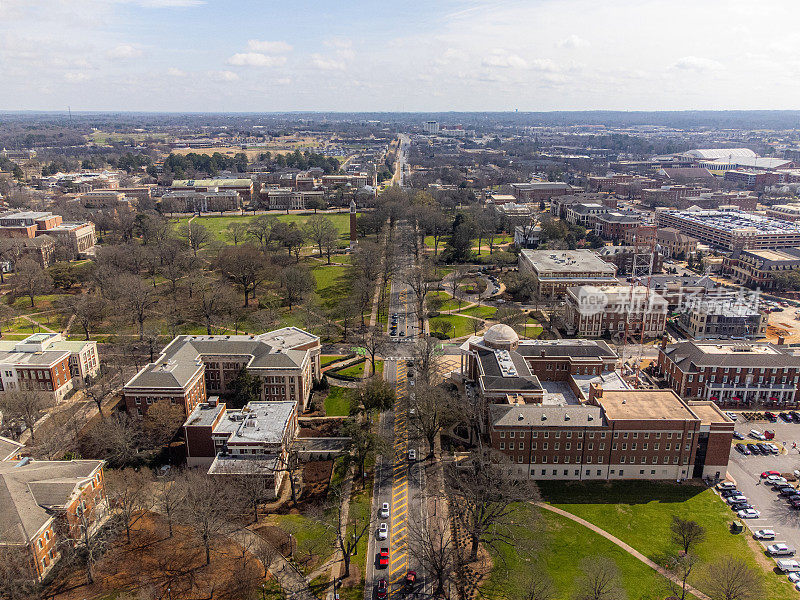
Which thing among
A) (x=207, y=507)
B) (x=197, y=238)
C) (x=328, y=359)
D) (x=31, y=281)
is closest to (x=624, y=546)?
(x=207, y=507)

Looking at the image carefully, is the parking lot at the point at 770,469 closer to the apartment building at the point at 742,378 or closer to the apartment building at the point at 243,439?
the apartment building at the point at 742,378

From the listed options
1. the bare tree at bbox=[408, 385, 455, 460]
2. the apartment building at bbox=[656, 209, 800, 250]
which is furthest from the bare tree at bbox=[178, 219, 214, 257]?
the apartment building at bbox=[656, 209, 800, 250]

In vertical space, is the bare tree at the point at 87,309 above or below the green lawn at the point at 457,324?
above

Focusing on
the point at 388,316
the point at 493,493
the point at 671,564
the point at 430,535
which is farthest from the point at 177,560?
the point at 388,316

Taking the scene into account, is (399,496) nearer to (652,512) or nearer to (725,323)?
(652,512)

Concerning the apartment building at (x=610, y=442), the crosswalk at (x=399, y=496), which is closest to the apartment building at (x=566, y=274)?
the crosswalk at (x=399, y=496)
